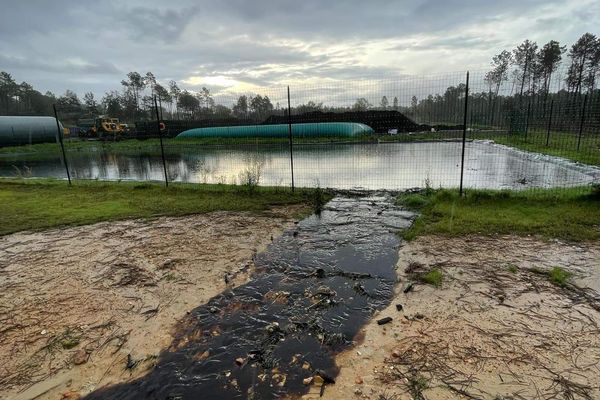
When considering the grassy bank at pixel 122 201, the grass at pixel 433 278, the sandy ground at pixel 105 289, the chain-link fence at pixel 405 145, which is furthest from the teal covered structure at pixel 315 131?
the grass at pixel 433 278

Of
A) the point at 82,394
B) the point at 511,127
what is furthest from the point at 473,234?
the point at 511,127

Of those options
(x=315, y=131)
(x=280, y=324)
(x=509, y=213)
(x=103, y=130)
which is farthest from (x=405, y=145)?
(x=103, y=130)

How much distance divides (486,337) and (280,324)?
1797mm

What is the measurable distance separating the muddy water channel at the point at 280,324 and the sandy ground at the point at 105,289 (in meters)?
0.23

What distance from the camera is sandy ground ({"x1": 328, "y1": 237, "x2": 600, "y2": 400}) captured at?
7.91ft

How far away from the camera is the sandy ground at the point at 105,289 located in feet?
9.11

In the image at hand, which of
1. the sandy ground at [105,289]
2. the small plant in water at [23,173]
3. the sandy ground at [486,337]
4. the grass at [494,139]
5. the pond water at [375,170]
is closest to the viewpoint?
the sandy ground at [486,337]

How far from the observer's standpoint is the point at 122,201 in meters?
8.41

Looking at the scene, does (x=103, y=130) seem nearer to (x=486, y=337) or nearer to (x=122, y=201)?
(x=122, y=201)

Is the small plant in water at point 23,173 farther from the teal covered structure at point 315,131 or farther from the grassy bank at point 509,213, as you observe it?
the grassy bank at point 509,213

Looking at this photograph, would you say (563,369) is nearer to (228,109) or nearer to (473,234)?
(473,234)

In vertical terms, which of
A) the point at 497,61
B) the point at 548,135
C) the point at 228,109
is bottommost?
the point at 548,135

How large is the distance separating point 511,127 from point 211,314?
18.9 meters

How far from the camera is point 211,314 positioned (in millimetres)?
3439
